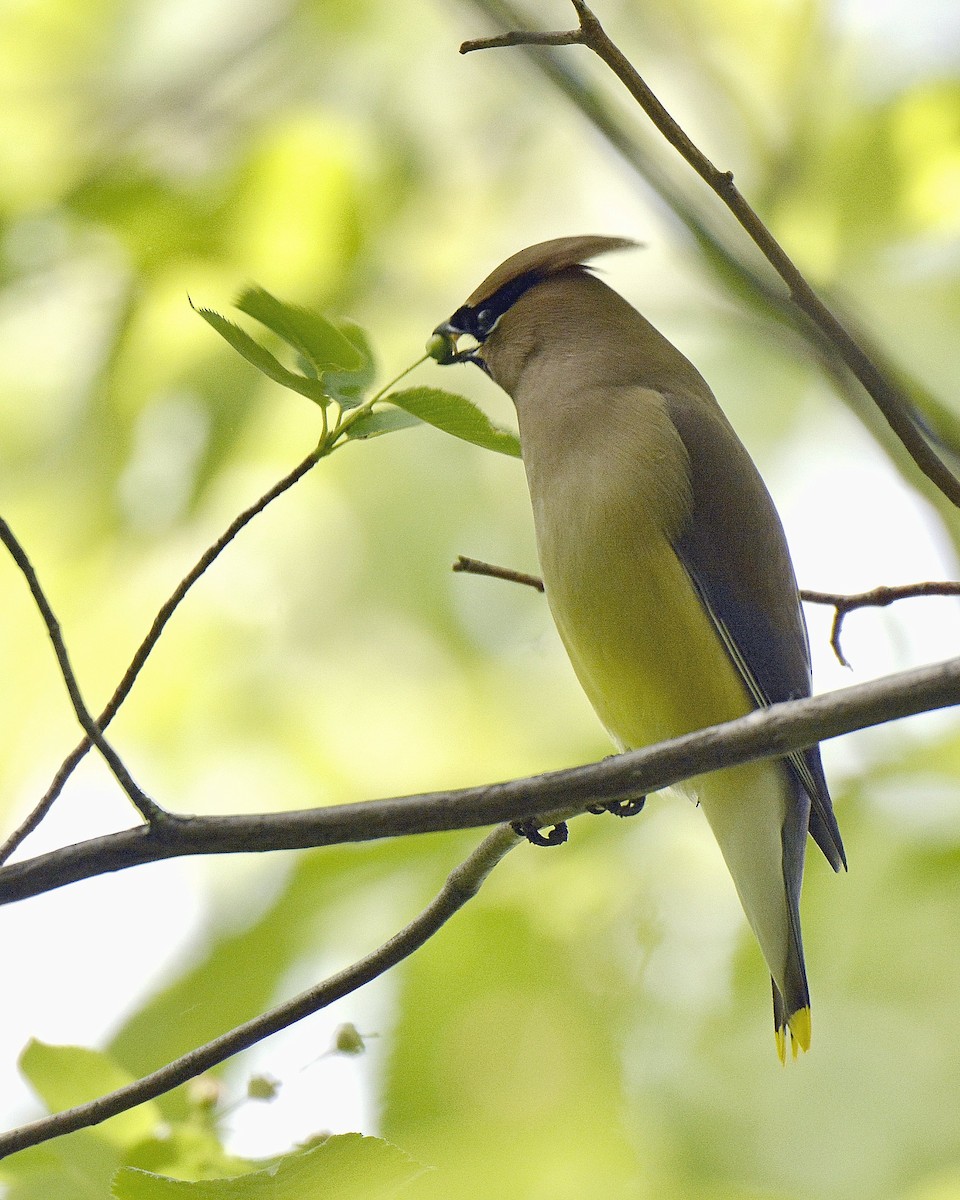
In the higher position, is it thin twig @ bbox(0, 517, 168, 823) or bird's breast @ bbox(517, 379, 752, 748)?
bird's breast @ bbox(517, 379, 752, 748)

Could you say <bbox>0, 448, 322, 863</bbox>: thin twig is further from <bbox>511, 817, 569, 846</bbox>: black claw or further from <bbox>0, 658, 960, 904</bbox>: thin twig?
<bbox>511, 817, 569, 846</bbox>: black claw

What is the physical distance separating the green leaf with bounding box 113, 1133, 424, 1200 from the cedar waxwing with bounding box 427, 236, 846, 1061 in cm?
145

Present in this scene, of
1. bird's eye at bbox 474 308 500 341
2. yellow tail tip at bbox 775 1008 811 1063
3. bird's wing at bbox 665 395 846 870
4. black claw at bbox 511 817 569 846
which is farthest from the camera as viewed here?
bird's eye at bbox 474 308 500 341

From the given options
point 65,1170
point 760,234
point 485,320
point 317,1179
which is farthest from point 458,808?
point 485,320

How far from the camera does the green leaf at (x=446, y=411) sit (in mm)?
2012

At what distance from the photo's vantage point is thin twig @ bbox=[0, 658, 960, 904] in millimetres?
1753

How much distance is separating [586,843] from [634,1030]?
2.23 feet

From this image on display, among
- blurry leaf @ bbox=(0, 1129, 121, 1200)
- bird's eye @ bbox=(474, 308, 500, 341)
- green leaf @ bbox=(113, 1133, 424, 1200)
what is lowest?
green leaf @ bbox=(113, 1133, 424, 1200)

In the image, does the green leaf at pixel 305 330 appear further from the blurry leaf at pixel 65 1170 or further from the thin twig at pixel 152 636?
the blurry leaf at pixel 65 1170

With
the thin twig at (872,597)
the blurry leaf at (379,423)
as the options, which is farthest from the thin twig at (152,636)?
the thin twig at (872,597)

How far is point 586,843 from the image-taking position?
15.8 feet

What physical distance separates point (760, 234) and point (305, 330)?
0.69 meters

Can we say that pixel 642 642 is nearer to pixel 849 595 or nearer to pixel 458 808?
pixel 849 595

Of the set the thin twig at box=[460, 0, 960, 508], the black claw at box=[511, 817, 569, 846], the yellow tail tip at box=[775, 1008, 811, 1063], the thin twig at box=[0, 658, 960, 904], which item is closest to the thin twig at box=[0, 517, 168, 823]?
the thin twig at box=[0, 658, 960, 904]
